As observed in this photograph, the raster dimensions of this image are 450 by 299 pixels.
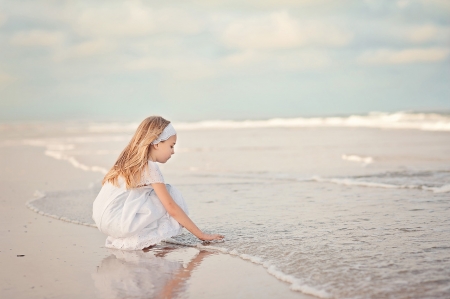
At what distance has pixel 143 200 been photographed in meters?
4.71

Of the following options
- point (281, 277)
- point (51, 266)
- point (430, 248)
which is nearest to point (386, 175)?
point (430, 248)

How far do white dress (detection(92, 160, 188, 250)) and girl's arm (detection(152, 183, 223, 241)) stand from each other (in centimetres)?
8

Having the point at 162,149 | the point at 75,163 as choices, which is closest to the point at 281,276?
the point at 162,149

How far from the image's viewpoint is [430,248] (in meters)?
4.16

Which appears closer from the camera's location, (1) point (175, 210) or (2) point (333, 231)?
(1) point (175, 210)

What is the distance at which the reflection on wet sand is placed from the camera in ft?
11.3

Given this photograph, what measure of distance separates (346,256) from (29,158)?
37.3ft

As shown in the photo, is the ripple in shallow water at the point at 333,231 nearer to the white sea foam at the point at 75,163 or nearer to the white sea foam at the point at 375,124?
the white sea foam at the point at 75,163

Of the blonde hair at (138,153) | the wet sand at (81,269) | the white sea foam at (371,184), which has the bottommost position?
the wet sand at (81,269)

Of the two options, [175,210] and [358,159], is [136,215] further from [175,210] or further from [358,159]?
[358,159]

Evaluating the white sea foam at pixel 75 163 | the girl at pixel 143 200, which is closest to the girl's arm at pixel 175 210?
the girl at pixel 143 200

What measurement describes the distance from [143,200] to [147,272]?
92 centimetres

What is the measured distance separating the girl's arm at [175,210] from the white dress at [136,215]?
0.25 feet

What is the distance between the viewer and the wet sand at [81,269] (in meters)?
3.44
